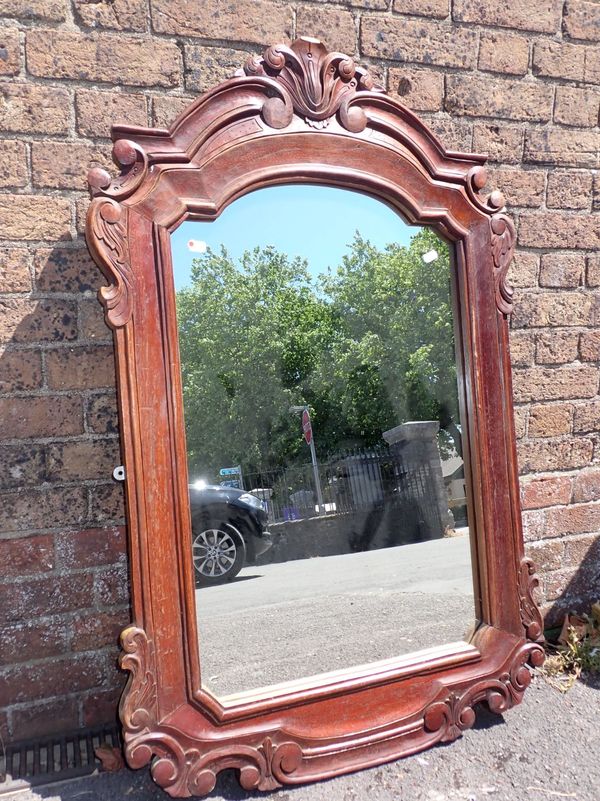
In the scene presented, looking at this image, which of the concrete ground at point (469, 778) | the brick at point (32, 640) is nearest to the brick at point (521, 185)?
the concrete ground at point (469, 778)

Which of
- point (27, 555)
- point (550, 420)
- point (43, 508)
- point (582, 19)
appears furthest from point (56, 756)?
point (582, 19)

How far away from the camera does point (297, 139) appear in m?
1.64

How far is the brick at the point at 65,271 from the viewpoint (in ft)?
5.61

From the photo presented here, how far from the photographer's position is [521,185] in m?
2.14

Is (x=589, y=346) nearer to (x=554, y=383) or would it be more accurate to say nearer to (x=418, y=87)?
(x=554, y=383)

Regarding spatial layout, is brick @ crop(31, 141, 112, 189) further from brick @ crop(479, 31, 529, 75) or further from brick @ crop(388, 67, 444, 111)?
brick @ crop(479, 31, 529, 75)

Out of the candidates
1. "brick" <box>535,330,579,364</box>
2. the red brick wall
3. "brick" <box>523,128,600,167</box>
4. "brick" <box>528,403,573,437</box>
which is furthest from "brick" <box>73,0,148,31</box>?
"brick" <box>528,403,573,437</box>

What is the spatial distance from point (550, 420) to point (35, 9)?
2136 millimetres

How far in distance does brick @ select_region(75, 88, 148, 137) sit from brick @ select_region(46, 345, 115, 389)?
0.64 m

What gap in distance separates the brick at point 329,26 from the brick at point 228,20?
5 centimetres

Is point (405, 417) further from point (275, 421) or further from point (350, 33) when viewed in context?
point (350, 33)

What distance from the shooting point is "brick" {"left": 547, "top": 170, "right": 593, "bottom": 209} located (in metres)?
2.18

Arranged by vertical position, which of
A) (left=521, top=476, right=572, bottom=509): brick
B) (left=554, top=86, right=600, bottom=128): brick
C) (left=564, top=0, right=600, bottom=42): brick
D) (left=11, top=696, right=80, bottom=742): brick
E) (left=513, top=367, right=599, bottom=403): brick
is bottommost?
(left=11, top=696, right=80, bottom=742): brick

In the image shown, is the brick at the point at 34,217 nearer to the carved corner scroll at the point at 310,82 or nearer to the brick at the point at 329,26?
the carved corner scroll at the point at 310,82
